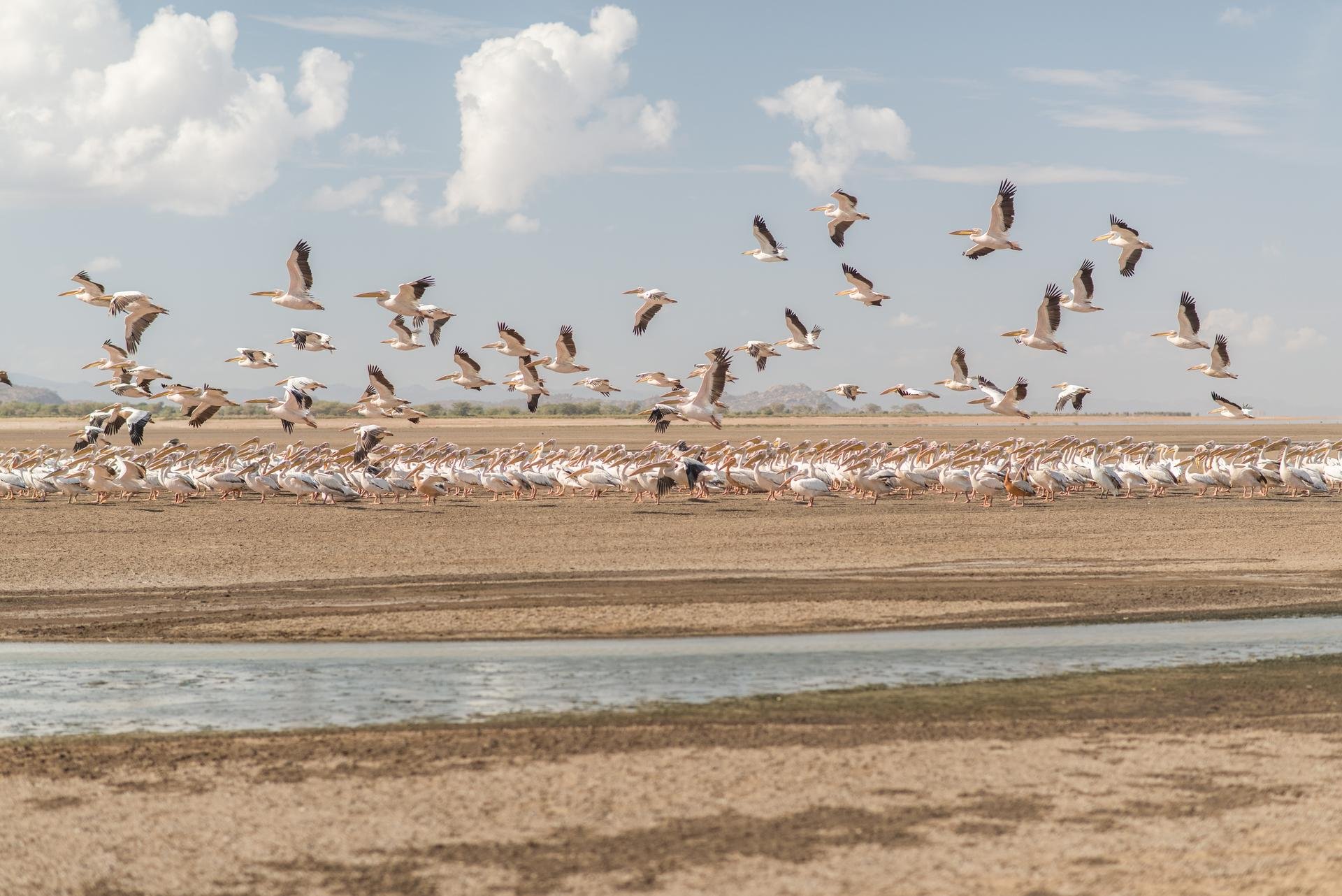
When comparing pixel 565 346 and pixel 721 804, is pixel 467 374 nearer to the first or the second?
pixel 565 346

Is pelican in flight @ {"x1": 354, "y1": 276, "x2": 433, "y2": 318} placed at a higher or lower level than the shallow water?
higher

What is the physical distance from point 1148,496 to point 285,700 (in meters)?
25.6

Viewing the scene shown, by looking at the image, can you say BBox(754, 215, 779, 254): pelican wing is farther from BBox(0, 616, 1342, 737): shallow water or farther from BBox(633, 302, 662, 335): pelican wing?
BBox(0, 616, 1342, 737): shallow water

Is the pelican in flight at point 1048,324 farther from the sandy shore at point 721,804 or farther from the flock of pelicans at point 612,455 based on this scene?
the sandy shore at point 721,804

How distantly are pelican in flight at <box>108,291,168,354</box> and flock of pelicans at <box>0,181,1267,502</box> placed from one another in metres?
0.03

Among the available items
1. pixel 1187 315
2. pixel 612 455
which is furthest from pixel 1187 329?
pixel 612 455

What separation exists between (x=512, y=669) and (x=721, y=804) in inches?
184

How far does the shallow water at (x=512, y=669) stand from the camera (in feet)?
36.9

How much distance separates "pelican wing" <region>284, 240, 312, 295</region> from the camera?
26.0m

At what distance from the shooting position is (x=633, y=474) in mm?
31703

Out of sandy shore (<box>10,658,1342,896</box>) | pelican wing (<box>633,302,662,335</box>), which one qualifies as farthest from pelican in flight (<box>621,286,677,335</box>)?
sandy shore (<box>10,658,1342,896</box>)

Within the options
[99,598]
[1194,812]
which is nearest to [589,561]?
[99,598]

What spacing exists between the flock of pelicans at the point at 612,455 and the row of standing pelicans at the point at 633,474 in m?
0.05

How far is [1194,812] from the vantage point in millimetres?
8281
